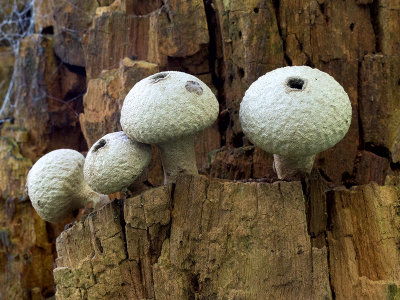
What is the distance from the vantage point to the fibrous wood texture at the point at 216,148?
2576 mm

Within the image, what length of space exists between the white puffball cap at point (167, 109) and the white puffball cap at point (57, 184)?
672 millimetres

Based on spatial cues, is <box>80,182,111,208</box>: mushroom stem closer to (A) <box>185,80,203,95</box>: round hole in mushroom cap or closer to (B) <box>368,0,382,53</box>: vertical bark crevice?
(A) <box>185,80,203,95</box>: round hole in mushroom cap

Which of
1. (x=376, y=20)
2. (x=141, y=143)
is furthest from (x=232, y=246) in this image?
(x=376, y=20)

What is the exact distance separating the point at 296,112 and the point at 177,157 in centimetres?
89

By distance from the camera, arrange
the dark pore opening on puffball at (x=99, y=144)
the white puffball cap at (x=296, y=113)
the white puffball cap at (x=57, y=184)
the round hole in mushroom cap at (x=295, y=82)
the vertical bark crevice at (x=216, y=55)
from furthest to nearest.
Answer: the vertical bark crevice at (x=216, y=55) → the white puffball cap at (x=57, y=184) → the dark pore opening on puffball at (x=99, y=144) → the round hole in mushroom cap at (x=295, y=82) → the white puffball cap at (x=296, y=113)

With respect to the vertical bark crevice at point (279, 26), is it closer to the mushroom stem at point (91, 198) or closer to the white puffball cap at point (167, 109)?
the white puffball cap at point (167, 109)

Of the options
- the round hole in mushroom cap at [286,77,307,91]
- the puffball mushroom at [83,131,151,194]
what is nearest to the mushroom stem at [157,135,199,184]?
the puffball mushroom at [83,131,151,194]

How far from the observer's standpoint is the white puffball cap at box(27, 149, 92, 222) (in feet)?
9.54

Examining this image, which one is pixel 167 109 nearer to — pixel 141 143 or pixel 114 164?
pixel 141 143

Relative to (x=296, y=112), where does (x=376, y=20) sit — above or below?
above

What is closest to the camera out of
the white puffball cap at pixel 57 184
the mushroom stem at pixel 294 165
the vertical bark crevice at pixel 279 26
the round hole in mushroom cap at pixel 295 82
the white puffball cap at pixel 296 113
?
the white puffball cap at pixel 296 113

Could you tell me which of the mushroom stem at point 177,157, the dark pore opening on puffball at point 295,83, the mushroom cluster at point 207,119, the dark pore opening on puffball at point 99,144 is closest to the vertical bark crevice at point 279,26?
the mushroom cluster at point 207,119

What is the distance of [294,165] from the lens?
9.31 ft

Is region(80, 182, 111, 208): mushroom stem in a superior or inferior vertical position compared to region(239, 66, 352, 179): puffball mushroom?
inferior
